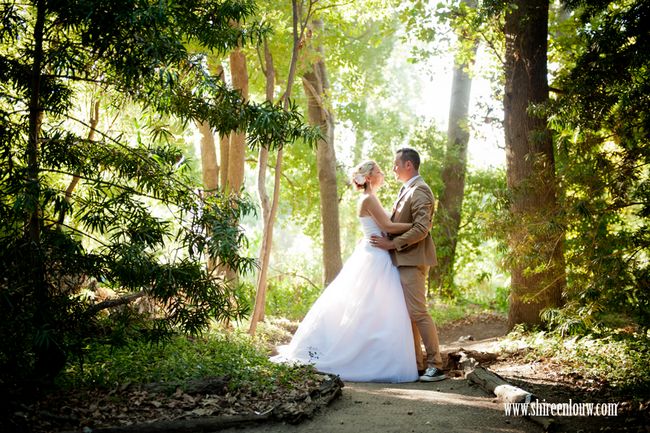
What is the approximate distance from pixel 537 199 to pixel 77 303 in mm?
5964

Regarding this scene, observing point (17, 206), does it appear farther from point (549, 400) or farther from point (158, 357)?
point (549, 400)

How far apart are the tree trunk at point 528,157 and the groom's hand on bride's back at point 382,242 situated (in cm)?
160

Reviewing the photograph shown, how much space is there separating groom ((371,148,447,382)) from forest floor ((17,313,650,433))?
0.92m

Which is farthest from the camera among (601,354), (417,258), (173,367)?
(417,258)

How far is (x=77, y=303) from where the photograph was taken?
188 inches

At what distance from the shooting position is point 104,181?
4.80 m

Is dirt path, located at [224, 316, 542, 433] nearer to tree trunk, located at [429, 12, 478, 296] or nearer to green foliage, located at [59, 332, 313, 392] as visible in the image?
green foliage, located at [59, 332, 313, 392]

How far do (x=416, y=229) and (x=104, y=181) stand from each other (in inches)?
143

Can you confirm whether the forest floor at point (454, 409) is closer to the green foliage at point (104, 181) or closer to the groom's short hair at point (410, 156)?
the green foliage at point (104, 181)

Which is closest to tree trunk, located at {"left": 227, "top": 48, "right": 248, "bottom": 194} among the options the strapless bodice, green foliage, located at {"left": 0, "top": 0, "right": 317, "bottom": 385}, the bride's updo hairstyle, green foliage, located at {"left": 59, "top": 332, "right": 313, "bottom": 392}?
the bride's updo hairstyle

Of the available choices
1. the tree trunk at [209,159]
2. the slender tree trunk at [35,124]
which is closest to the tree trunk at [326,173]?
the tree trunk at [209,159]

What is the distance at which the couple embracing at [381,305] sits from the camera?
6582 millimetres

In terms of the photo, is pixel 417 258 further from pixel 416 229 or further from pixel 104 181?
pixel 104 181

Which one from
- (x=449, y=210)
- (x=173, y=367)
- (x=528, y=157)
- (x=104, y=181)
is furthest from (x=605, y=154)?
(x=449, y=210)
